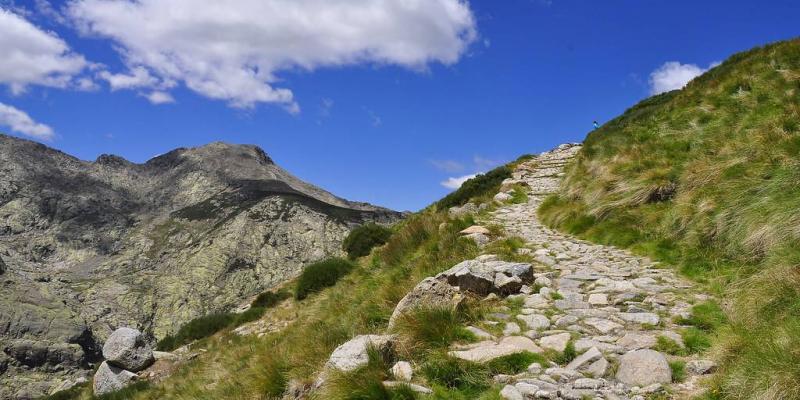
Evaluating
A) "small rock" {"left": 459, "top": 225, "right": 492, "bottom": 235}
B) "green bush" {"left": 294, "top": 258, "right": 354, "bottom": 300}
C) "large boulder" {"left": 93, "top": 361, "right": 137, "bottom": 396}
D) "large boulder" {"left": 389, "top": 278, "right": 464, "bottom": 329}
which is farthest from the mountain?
"large boulder" {"left": 389, "top": 278, "right": 464, "bottom": 329}

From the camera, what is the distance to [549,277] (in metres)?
8.26

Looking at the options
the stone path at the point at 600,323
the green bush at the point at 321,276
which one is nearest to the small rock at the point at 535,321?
the stone path at the point at 600,323

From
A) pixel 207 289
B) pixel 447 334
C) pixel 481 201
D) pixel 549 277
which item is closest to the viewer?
pixel 447 334

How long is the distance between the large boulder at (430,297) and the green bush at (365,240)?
51.5 ft

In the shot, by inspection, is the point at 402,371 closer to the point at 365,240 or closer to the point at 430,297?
the point at 430,297

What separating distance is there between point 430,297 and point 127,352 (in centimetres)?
1835

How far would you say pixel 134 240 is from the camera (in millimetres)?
116312

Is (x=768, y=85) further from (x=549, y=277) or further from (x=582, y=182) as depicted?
(x=549, y=277)

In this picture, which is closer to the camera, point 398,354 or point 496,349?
point 496,349

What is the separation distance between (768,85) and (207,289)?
83.0 meters

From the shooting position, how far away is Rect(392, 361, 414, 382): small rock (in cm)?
531

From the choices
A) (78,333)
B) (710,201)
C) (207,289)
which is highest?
(710,201)

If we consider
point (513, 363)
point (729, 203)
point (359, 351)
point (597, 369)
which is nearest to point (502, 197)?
point (729, 203)

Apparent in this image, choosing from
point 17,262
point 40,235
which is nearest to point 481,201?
point 17,262
